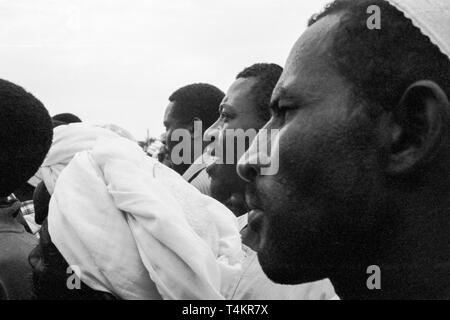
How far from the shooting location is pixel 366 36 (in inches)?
46.4

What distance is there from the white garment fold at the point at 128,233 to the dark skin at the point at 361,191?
0.69m

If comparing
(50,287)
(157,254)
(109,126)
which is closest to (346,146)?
(157,254)

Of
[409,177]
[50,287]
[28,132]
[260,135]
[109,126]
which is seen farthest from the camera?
[109,126]

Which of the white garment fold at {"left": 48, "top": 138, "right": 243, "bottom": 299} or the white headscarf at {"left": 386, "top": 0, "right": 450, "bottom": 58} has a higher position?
the white headscarf at {"left": 386, "top": 0, "right": 450, "bottom": 58}

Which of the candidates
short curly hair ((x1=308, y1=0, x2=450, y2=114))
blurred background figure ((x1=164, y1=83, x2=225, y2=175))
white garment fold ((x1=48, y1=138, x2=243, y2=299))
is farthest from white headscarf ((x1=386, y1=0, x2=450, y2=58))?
blurred background figure ((x1=164, y1=83, x2=225, y2=175))

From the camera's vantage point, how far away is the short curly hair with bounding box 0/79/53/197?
2654mm

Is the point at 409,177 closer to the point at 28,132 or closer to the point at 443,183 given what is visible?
the point at 443,183

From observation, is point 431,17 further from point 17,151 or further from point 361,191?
point 17,151

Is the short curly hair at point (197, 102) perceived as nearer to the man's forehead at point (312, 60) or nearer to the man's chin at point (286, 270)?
the man's forehead at point (312, 60)

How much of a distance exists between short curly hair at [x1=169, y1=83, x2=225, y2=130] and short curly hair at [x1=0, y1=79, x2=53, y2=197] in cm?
257

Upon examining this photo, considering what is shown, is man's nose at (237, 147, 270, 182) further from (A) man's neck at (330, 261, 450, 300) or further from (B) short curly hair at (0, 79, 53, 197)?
(B) short curly hair at (0, 79, 53, 197)

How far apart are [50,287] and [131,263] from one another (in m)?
0.33

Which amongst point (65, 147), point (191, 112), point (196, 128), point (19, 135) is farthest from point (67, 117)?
point (19, 135)

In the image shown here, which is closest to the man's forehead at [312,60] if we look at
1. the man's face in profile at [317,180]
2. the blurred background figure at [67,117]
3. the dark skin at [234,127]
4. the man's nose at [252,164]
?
the man's face in profile at [317,180]
